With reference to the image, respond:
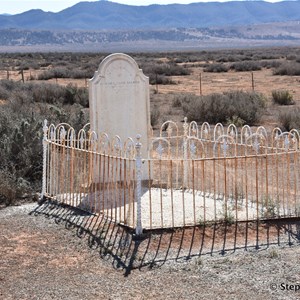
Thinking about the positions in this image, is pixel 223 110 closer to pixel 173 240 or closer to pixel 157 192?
pixel 157 192

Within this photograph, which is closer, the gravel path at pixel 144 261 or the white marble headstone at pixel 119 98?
the gravel path at pixel 144 261

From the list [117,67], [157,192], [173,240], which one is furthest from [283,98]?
[173,240]

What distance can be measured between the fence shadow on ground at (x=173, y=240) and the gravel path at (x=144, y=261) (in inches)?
0.4

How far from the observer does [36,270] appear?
6.22 meters

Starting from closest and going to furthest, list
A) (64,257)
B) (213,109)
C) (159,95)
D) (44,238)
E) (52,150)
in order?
(64,257), (44,238), (52,150), (213,109), (159,95)

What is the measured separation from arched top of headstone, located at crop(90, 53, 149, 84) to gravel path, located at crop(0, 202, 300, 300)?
249 cm

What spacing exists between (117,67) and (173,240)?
3497mm

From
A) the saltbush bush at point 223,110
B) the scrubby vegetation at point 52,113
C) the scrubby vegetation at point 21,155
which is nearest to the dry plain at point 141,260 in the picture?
the scrubby vegetation at point 21,155

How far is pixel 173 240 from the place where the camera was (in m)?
7.04

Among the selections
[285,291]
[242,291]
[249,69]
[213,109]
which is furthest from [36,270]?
[249,69]

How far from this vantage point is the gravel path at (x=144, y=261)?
18.5 ft

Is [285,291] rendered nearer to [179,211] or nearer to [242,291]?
[242,291]

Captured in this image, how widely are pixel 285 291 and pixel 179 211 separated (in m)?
2.81

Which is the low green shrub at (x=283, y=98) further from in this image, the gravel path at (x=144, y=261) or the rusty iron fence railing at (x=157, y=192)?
the gravel path at (x=144, y=261)
